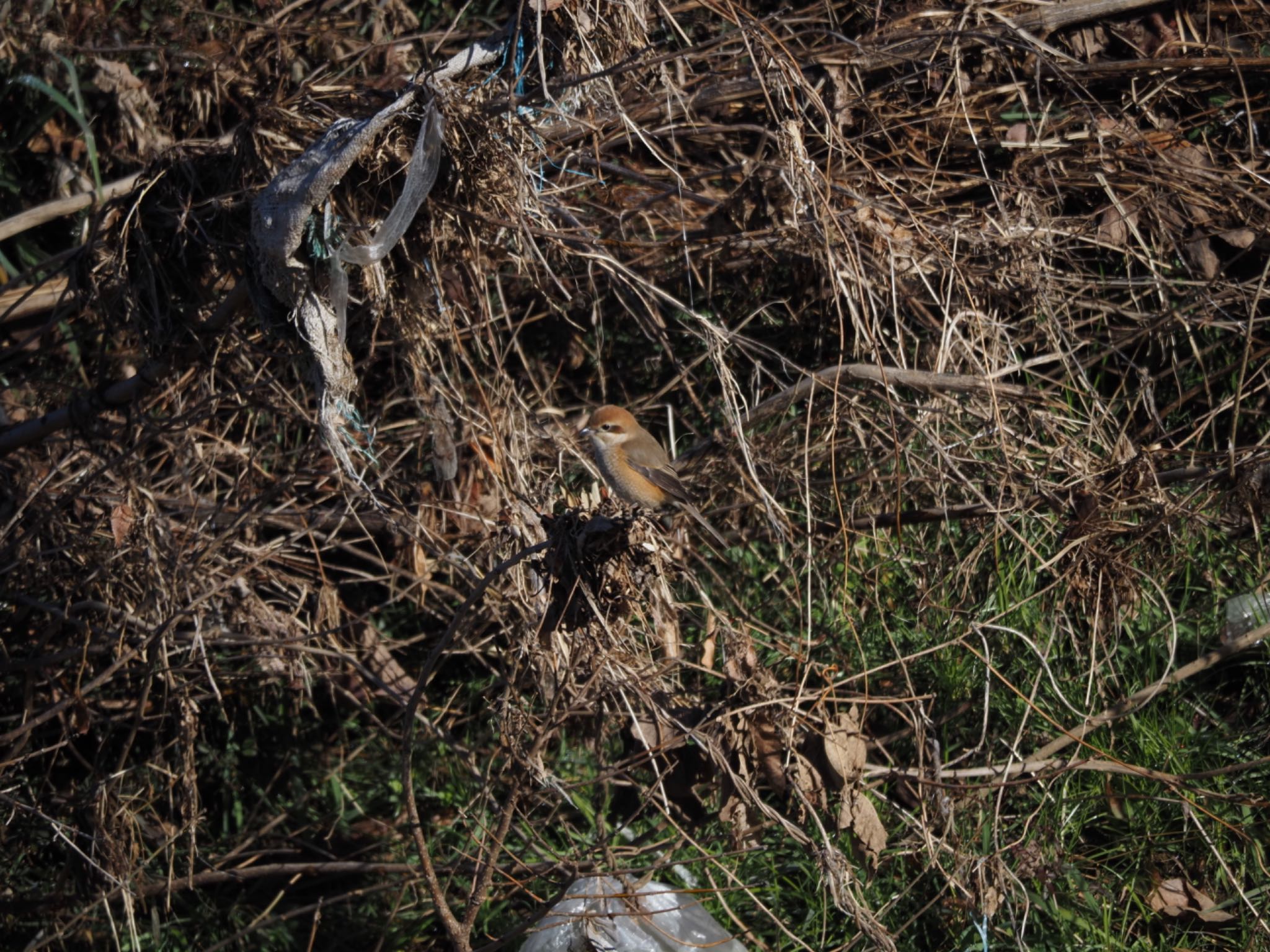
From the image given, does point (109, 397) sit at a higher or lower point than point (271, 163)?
lower

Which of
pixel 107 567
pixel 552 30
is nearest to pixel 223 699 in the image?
pixel 107 567

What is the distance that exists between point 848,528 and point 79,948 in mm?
3098

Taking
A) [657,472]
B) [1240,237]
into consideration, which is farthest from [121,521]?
[1240,237]

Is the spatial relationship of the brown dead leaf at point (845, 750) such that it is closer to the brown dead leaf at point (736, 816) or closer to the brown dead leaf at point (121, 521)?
the brown dead leaf at point (736, 816)

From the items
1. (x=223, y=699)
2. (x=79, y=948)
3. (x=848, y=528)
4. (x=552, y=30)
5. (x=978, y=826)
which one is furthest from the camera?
(x=223, y=699)

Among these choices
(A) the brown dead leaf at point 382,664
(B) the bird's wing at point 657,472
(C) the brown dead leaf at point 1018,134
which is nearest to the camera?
(B) the bird's wing at point 657,472

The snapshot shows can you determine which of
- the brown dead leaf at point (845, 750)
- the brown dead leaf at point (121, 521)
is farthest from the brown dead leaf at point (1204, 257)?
the brown dead leaf at point (121, 521)

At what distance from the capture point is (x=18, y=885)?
4.34 meters

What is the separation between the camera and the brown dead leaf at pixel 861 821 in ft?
10.5

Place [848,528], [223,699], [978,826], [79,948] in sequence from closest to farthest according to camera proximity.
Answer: [978,826]
[848,528]
[79,948]
[223,699]

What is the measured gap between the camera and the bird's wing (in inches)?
161

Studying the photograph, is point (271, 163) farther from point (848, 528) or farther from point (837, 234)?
point (848, 528)

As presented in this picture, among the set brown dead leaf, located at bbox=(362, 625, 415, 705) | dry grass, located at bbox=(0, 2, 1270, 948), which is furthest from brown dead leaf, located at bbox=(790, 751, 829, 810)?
brown dead leaf, located at bbox=(362, 625, 415, 705)

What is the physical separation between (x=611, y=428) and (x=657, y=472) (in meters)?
0.24
